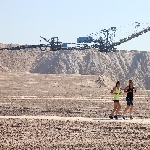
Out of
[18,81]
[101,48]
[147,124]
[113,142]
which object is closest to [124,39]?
[101,48]

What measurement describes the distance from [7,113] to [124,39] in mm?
34912

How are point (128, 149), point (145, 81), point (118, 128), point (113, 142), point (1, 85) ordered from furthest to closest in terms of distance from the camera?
point (145, 81) → point (1, 85) → point (118, 128) → point (113, 142) → point (128, 149)

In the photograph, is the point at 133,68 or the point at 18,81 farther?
the point at 133,68

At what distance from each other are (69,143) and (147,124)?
5328mm

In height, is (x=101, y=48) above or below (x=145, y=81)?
above

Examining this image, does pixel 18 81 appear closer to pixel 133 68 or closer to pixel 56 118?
pixel 56 118

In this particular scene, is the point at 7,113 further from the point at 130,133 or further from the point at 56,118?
the point at 130,133

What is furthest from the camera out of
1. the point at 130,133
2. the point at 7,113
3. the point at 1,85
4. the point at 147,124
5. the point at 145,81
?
the point at 145,81

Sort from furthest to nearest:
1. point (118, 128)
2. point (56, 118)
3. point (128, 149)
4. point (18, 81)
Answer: point (18, 81)
point (56, 118)
point (118, 128)
point (128, 149)

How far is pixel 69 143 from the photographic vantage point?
1325 cm

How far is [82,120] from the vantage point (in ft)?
62.1

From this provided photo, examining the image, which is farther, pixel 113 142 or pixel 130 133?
pixel 130 133

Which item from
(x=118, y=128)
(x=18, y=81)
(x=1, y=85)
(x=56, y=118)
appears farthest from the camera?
(x=18, y=81)

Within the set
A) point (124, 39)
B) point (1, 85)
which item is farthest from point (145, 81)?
point (1, 85)
